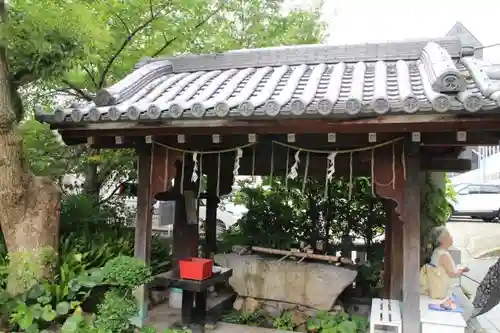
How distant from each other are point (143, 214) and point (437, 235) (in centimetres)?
457

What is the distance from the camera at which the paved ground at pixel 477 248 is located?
7402mm

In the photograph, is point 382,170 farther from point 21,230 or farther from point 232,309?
point 21,230

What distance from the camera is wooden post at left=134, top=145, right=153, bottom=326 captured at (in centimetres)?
642

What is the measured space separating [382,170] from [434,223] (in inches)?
109

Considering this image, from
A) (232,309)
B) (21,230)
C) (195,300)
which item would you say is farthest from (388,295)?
(21,230)

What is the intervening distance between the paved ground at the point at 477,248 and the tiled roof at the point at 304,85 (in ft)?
13.8

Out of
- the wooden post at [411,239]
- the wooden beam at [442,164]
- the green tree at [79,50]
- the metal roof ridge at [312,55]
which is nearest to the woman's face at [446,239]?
the wooden post at [411,239]

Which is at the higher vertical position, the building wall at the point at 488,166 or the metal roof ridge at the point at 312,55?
the building wall at the point at 488,166

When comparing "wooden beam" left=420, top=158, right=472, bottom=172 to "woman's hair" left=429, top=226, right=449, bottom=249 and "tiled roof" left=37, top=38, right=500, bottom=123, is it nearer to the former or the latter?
"woman's hair" left=429, top=226, right=449, bottom=249

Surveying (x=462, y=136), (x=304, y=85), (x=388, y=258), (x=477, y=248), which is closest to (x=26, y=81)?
(x=304, y=85)

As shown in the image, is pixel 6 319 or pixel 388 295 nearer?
pixel 6 319

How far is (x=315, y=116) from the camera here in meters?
4.59

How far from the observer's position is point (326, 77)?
249 inches

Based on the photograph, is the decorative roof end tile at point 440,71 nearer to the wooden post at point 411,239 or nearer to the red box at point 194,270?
the wooden post at point 411,239
